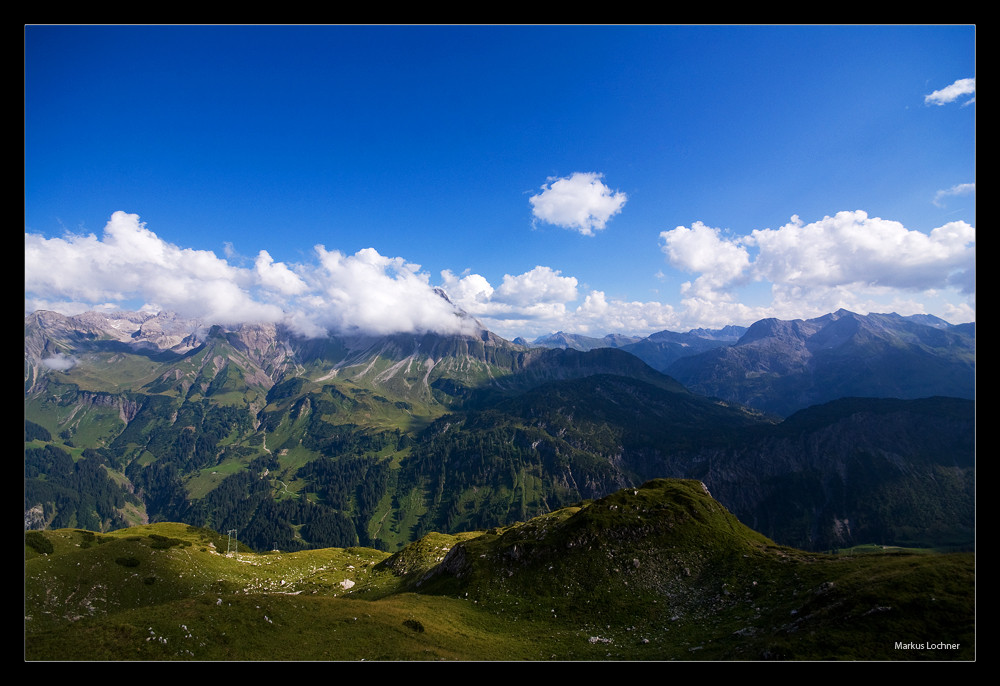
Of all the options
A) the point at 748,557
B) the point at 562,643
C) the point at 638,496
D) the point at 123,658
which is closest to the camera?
the point at 123,658

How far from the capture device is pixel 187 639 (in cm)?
2283

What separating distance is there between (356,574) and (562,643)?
5848cm

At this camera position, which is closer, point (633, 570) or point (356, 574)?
point (633, 570)

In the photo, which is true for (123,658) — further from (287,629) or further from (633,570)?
(633,570)

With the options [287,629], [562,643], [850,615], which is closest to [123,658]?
[287,629]

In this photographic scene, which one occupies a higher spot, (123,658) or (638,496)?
(123,658)
